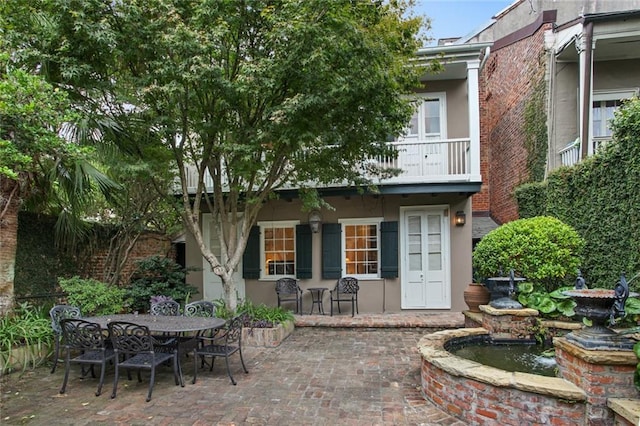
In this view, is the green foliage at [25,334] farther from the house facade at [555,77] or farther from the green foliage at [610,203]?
the house facade at [555,77]

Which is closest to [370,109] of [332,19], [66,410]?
[332,19]

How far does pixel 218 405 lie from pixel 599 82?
32.5 feet

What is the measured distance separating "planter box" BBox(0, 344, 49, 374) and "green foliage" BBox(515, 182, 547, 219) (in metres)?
9.18

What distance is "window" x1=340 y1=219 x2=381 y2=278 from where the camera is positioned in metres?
8.60

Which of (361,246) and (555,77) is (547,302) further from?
(555,77)

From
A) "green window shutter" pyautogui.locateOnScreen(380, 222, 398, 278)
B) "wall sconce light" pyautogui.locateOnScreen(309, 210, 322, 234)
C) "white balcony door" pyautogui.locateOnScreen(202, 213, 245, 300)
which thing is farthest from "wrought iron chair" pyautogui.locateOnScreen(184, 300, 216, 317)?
"green window shutter" pyautogui.locateOnScreen(380, 222, 398, 278)

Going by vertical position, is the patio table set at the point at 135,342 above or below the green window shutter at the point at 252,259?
below

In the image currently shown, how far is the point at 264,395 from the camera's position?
403cm

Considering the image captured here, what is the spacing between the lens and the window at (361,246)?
8.60m

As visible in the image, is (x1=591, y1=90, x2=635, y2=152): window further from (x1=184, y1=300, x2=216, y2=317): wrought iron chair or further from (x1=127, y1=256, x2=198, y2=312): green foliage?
(x1=127, y1=256, x2=198, y2=312): green foliage

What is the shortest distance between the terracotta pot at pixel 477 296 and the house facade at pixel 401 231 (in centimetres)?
209

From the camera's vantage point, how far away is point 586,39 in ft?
22.7

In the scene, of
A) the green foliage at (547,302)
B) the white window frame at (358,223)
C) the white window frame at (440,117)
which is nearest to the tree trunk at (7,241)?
the white window frame at (358,223)

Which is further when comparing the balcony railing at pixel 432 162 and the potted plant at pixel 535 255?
the balcony railing at pixel 432 162
